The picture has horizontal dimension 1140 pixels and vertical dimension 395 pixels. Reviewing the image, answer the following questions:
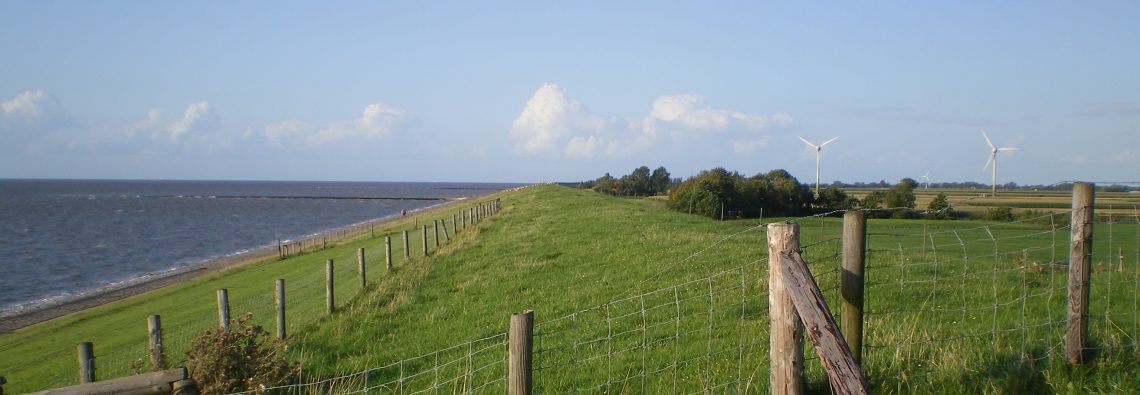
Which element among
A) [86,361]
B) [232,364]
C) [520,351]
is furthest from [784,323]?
[86,361]

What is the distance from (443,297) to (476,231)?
15.9 m

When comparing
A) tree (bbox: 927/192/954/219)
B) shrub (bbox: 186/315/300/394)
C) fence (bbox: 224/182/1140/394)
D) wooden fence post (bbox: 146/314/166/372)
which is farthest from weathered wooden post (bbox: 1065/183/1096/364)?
wooden fence post (bbox: 146/314/166/372)

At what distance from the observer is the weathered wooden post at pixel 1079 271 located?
588cm

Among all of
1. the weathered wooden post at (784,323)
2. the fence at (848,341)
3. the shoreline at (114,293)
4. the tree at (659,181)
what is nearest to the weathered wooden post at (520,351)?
the fence at (848,341)

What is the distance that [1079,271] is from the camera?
5875 mm

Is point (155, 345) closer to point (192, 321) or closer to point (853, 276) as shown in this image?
point (853, 276)

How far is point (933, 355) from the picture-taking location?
607 cm

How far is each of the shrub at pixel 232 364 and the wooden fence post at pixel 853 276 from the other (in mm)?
5789

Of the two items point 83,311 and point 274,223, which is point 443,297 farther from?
point 274,223

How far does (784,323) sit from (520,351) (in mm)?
1607

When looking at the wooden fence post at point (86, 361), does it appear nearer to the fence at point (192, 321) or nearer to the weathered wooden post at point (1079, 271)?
the fence at point (192, 321)

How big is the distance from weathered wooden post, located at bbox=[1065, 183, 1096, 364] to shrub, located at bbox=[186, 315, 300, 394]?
23.9ft

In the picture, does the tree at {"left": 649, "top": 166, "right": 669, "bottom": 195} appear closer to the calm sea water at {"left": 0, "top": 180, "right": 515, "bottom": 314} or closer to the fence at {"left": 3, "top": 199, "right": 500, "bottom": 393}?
the calm sea water at {"left": 0, "top": 180, "right": 515, "bottom": 314}

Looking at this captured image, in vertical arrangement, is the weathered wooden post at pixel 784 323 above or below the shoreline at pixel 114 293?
above
